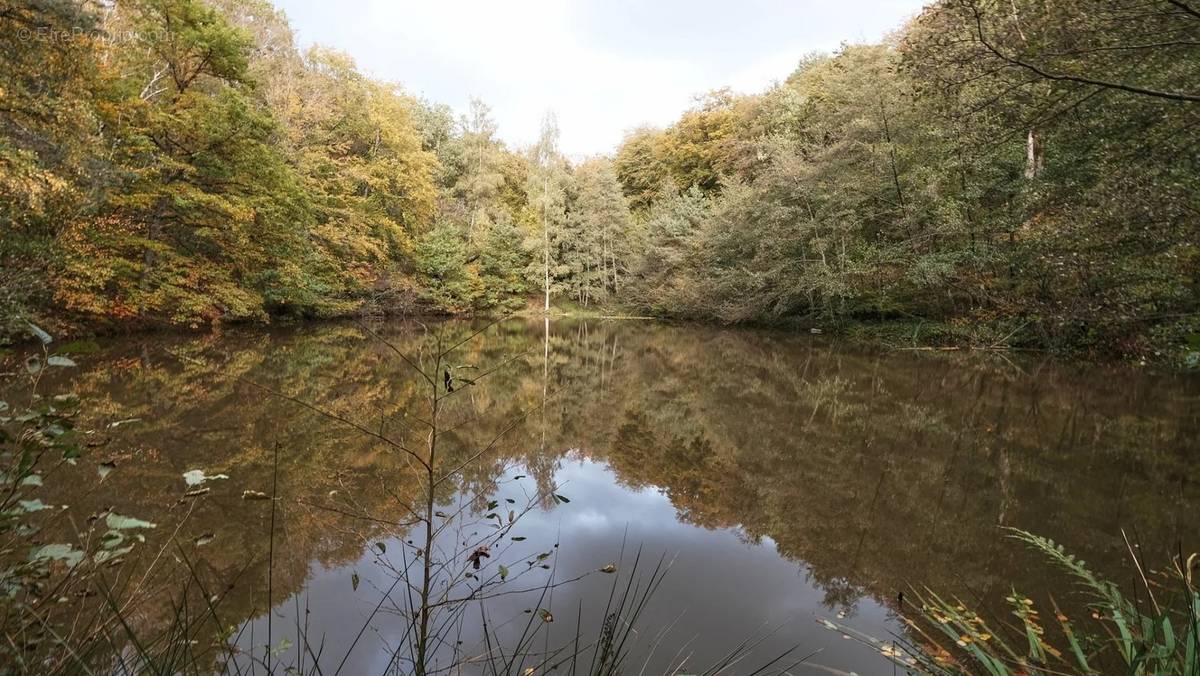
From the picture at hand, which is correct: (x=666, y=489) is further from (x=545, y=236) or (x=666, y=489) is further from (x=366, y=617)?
(x=545, y=236)

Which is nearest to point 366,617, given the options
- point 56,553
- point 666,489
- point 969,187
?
point 56,553

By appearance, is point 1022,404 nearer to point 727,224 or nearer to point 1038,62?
point 1038,62

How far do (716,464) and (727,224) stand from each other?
16059mm

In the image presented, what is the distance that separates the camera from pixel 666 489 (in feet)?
14.0

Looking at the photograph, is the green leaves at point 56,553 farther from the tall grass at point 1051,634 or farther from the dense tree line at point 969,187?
the dense tree line at point 969,187

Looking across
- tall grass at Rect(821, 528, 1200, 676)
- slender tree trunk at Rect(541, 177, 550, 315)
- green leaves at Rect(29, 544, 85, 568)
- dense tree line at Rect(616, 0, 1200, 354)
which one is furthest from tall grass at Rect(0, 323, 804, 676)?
slender tree trunk at Rect(541, 177, 550, 315)

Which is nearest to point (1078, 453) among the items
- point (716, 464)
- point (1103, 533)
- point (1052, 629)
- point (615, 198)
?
point (1103, 533)

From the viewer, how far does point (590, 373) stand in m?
9.63

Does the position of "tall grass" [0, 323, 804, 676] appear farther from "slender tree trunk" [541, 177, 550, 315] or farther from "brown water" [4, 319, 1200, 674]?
"slender tree trunk" [541, 177, 550, 315]

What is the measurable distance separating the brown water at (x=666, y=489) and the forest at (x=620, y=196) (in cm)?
122

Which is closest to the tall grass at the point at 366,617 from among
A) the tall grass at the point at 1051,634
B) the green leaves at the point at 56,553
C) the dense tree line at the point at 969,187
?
the green leaves at the point at 56,553

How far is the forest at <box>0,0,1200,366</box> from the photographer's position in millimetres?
4516

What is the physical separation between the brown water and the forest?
47.9 inches

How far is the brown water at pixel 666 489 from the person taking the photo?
8.15 ft
